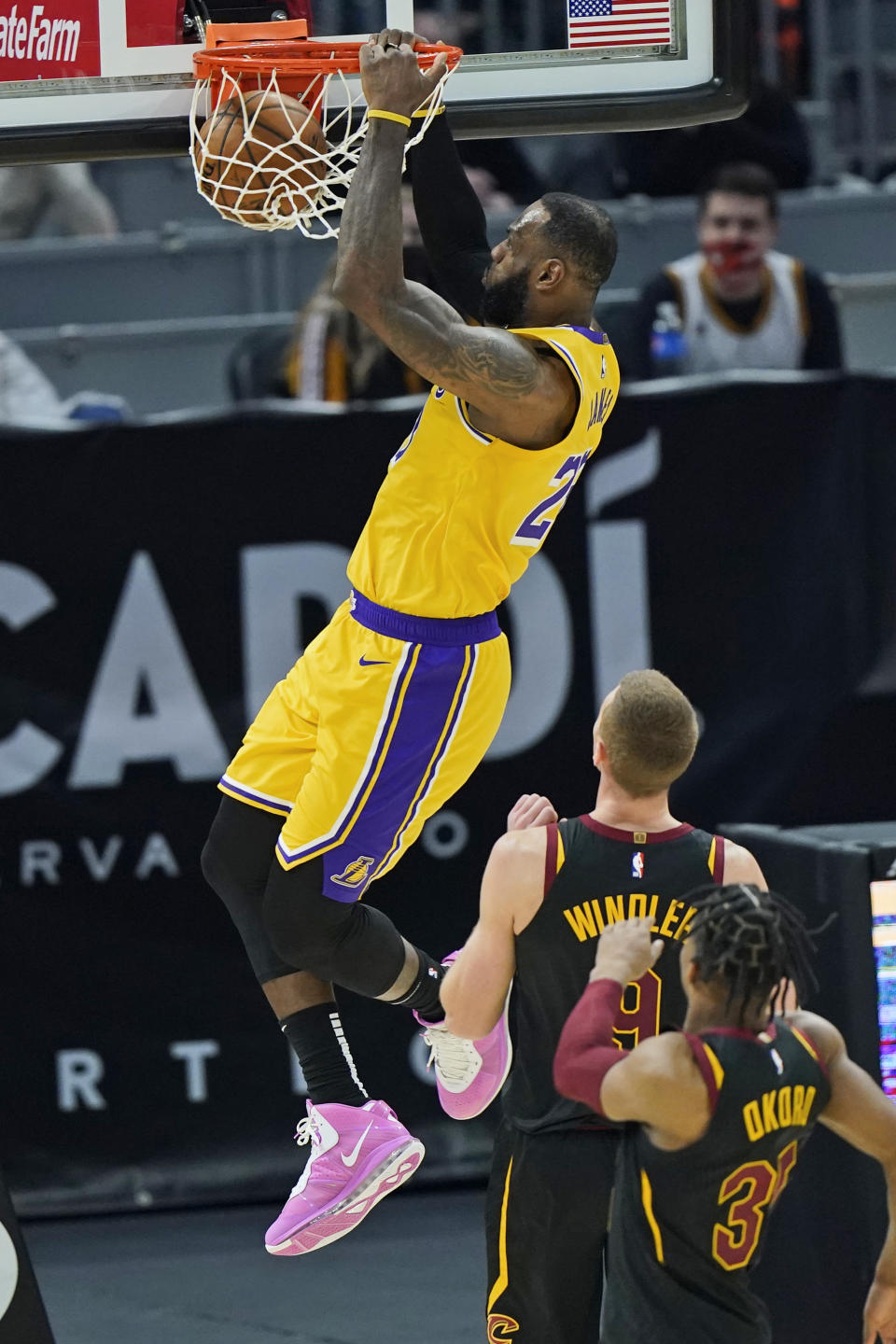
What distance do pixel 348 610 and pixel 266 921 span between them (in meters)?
0.70

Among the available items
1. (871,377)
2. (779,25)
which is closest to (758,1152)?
(871,377)

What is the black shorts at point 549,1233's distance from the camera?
4.47 m

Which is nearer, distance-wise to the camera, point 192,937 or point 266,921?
point 266,921

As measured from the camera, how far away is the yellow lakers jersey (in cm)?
419

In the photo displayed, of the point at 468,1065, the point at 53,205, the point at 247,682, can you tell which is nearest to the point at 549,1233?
the point at 468,1065

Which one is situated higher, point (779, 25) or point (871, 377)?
point (779, 25)

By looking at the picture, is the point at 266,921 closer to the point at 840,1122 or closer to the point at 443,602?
the point at 443,602

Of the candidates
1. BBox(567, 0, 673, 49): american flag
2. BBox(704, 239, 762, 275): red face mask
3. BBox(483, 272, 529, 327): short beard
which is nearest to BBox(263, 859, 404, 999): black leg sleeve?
BBox(483, 272, 529, 327): short beard

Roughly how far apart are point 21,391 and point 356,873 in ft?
13.9

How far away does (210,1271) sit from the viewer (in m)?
Result: 6.96

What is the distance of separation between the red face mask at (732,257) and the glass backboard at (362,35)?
3620 mm

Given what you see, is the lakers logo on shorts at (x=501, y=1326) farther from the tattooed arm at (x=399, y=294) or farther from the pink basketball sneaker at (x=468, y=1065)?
the tattooed arm at (x=399, y=294)

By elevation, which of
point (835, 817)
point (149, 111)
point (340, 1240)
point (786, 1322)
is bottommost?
point (340, 1240)

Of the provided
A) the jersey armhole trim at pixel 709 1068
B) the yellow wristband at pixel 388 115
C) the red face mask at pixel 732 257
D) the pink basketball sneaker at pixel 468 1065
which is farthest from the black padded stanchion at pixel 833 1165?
the red face mask at pixel 732 257
